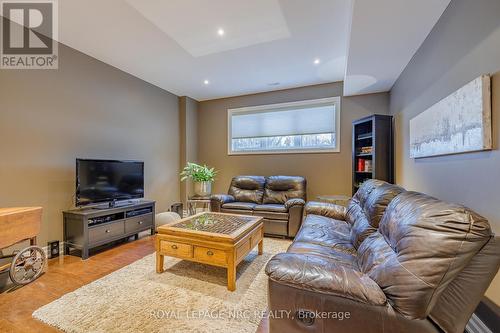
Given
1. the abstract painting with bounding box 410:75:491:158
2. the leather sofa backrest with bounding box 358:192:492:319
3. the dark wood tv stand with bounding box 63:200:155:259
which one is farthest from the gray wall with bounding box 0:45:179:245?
the abstract painting with bounding box 410:75:491:158

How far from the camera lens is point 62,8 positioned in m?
2.26

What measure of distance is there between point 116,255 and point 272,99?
13.0 feet

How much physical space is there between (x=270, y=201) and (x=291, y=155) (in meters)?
1.13

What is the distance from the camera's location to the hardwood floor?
64.0 inches

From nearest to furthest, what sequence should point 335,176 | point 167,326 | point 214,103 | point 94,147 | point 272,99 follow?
point 167,326, point 94,147, point 335,176, point 272,99, point 214,103

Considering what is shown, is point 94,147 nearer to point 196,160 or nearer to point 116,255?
point 116,255

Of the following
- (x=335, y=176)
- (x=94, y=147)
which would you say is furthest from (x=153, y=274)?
(x=335, y=176)

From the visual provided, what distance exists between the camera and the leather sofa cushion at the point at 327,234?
2029mm

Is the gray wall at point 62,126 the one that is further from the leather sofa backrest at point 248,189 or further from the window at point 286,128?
the window at point 286,128

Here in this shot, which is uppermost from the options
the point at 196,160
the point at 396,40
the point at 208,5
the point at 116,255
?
the point at 208,5

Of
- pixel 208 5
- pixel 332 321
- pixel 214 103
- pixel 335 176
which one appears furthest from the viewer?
pixel 214 103

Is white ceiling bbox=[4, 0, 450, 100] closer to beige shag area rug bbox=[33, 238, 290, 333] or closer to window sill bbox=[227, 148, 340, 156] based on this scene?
window sill bbox=[227, 148, 340, 156]

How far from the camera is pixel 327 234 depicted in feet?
7.45

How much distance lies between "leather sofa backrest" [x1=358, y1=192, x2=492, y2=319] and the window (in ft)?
10.8
